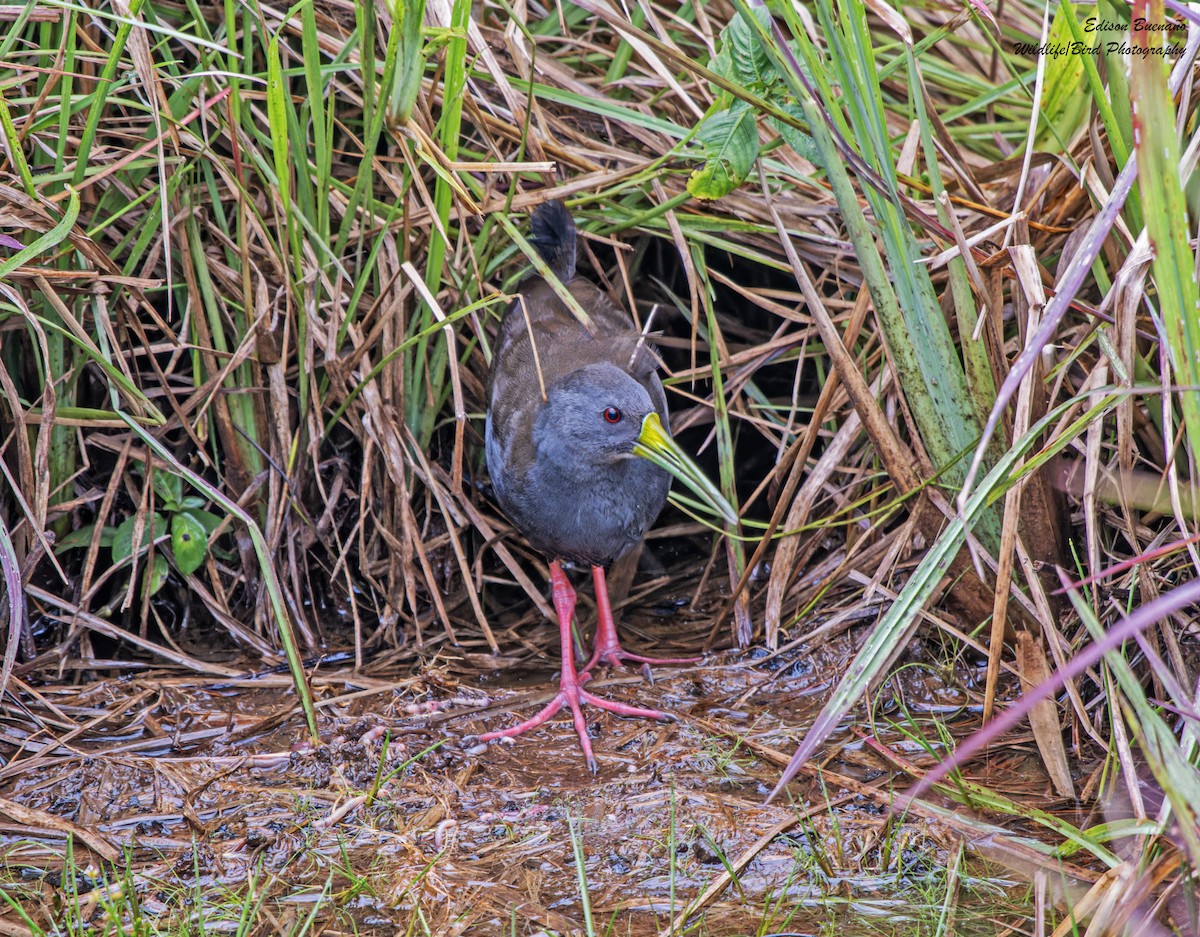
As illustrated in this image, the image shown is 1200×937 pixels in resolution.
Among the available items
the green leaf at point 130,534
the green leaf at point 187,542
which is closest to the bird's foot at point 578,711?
the green leaf at point 187,542

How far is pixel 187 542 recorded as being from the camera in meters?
2.98

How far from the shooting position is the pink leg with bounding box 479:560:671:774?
2807 mm

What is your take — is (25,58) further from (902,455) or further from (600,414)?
(902,455)

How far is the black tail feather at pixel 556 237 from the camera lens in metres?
3.18

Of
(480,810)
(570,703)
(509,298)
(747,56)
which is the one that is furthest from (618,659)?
(747,56)

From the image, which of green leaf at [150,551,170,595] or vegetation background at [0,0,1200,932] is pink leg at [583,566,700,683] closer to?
vegetation background at [0,0,1200,932]

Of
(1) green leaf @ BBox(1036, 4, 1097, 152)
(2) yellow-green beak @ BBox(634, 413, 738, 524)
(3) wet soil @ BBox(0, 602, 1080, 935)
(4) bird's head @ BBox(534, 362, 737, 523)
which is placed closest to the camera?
(3) wet soil @ BBox(0, 602, 1080, 935)

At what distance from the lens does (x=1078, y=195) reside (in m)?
2.72

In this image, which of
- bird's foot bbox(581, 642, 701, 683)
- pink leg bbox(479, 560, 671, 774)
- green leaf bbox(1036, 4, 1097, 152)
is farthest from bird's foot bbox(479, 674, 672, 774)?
green leaf bbox(1036, 4, 1097, 152)

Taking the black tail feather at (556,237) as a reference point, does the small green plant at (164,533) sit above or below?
below

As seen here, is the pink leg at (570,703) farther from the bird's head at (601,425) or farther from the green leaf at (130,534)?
the green leaf at (130,534)

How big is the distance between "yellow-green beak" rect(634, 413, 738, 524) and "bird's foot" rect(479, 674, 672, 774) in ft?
1.84

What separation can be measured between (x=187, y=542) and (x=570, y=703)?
3.70ft

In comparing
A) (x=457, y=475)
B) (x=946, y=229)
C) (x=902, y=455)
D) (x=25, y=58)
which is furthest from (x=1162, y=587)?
(x=25, y=58)
